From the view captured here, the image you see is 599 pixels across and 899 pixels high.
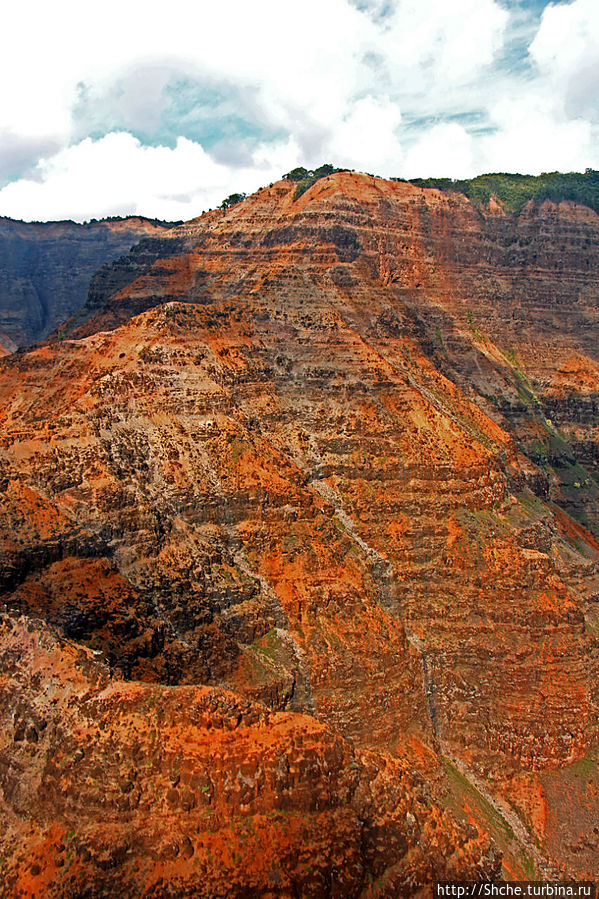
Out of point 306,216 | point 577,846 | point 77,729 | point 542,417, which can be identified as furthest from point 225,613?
point 542,417

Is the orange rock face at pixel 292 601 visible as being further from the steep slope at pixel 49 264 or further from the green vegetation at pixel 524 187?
the steep slope at pixel 49 264

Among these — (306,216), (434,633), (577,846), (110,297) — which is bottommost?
(577,846)

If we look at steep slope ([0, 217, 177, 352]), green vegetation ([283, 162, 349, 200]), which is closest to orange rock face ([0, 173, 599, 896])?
green vegetation ([283, 162, 349, 200])

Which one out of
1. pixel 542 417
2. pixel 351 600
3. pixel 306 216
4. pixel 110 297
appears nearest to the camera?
pixel 351 600

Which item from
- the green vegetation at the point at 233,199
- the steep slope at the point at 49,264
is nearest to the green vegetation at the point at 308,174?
the green vegetation at the point at 233,199

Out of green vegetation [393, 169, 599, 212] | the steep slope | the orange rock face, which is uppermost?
green vegetation [393, 169, 599, 212]

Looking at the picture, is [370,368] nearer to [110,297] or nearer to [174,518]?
[174,518]

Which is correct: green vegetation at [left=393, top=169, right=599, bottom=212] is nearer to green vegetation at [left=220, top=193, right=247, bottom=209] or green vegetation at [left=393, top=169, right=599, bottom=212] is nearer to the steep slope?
green vegetation at [left=220, top=193, right=247, bottom=209]

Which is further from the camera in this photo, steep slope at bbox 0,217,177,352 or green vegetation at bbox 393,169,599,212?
steep slope at bbox 0,217,177,352
